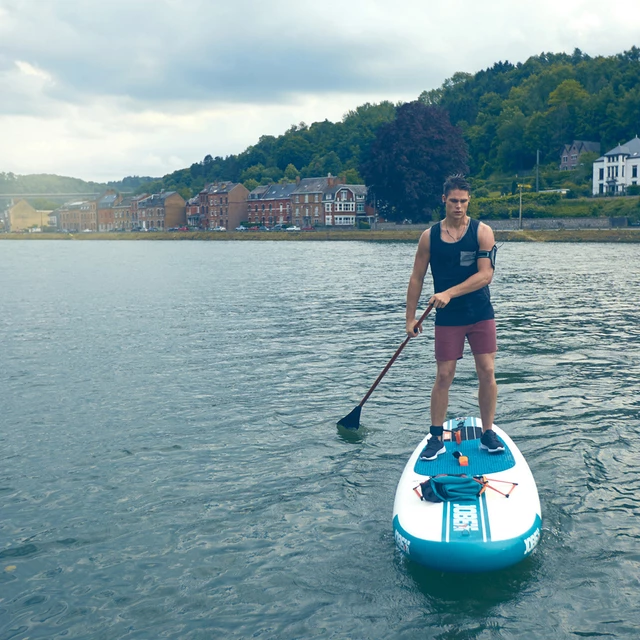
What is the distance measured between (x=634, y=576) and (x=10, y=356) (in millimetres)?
16307

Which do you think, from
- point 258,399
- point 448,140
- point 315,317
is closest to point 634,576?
point 258,399

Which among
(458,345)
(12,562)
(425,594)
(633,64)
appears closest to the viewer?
(425,594)

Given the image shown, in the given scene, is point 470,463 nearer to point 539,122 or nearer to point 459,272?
point 459,272

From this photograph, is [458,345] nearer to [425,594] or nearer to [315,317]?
[425,594]

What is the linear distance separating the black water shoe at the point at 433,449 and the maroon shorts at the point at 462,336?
0.95 m

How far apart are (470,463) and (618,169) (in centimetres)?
12672

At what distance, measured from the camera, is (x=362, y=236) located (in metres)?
109

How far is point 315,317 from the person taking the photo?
83.1 ft

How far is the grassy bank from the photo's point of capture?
81875 mm

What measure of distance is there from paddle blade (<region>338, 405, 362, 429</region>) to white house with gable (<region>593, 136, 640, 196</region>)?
4618 inches

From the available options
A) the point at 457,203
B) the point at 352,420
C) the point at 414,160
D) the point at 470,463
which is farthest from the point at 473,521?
the point at 414,160

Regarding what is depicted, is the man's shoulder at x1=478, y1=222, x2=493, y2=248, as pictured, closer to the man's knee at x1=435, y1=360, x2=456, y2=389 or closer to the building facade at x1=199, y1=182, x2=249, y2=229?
the man's knee at x1=435, y1=360, x2=456, y2=389

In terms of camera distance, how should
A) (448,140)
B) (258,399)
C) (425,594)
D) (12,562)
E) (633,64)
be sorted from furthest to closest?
(633,64)
(448,140)
(258,399)
(12,562)
(425,594)

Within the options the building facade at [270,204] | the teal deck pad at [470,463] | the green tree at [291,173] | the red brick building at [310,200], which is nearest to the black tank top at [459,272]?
the teal deck pad at [470,463]
